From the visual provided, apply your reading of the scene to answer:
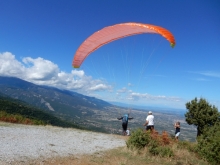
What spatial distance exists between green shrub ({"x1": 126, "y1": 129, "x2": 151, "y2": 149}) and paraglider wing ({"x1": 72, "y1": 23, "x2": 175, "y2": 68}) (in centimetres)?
512

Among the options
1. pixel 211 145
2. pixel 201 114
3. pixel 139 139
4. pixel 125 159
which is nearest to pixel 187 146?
pixel 211 145

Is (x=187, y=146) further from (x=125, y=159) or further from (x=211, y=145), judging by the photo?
(x=125, y=159)

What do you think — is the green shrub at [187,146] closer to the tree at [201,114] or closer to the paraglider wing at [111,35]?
the paraglider wing at [111,35]

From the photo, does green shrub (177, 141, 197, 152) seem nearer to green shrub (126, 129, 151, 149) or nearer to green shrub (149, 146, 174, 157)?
green shrub (149, 146, 174, 157)

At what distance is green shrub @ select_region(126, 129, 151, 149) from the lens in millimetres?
12578

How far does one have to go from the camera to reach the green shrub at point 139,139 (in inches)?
495

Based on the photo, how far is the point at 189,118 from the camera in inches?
1085

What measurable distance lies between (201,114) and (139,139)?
16.4m

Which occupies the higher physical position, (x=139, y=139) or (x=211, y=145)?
(x=211, y=145)

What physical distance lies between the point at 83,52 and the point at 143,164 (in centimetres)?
669

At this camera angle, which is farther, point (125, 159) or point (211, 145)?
point (211, 145)

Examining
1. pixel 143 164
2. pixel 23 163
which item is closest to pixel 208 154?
pixel 143 164

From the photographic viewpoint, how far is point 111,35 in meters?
12.1

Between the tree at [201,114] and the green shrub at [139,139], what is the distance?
15025mm
